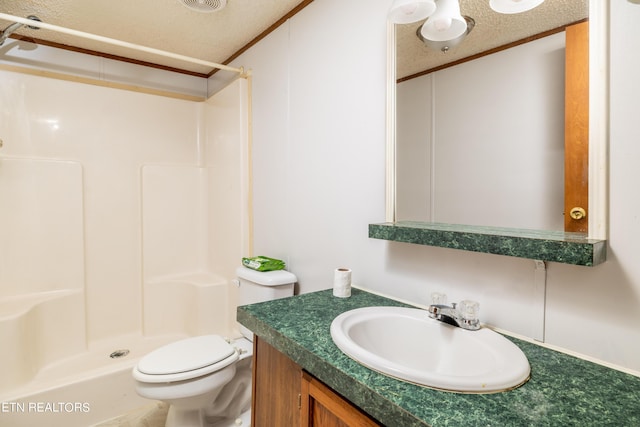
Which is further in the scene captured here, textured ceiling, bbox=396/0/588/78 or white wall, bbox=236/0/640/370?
textured ceiling, bbox=396/0/588/78

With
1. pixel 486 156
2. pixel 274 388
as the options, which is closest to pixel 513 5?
pixel 486 156

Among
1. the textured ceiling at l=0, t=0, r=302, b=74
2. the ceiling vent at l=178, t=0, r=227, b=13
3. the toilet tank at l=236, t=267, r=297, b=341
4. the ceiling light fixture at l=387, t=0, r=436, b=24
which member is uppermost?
the textured ceiling at l=0, t=0, r=302, b=74

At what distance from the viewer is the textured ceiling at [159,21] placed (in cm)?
178

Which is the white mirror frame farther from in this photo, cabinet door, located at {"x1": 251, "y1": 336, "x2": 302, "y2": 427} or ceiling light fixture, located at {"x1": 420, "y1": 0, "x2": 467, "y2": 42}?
cabinet door, located at {"x1": 251, "y1": 336, "x2": 302, "y2": 427}

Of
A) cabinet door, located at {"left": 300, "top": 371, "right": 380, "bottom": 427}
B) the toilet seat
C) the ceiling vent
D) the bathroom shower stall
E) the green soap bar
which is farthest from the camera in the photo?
the bathroom shower stall

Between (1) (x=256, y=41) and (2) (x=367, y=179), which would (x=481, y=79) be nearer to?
(2) (x=367, y=179)

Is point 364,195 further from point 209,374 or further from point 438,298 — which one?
point 209,374

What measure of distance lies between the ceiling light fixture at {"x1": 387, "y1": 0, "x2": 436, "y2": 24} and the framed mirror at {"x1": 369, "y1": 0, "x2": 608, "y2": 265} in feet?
0.26

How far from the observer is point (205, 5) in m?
1.75

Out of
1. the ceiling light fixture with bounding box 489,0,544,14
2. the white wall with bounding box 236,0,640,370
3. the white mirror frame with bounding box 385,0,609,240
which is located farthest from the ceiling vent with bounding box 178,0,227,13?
the white mirror frame with bounding box 385,0,609,240

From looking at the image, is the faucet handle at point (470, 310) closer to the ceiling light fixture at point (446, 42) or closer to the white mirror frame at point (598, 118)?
the white mirror frame at point (598, 118)

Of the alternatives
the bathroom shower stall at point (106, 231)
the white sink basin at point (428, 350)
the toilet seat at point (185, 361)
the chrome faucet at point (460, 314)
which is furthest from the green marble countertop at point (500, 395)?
the bathroom shower stall at point (106, 231)

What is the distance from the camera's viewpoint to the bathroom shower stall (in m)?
1.97

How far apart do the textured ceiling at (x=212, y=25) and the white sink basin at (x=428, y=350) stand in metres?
0.87
